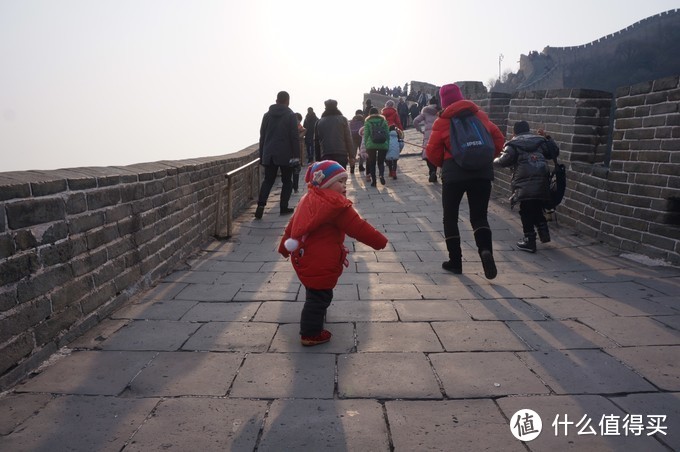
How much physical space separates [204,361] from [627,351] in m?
2.54

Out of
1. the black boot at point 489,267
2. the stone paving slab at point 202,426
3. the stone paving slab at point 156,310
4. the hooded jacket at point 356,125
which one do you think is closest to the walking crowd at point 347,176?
the black boot at point 489,267

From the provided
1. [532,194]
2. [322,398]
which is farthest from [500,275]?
[322,398]

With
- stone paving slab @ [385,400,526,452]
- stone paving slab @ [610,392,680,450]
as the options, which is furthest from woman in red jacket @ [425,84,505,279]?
stone paving slab @ [385,400,526,452]

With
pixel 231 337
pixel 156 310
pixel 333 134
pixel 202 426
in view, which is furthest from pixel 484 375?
pixel 333 134

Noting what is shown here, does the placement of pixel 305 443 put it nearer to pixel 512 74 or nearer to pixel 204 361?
pixel 204 361

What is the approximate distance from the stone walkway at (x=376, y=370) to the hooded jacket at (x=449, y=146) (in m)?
1.02

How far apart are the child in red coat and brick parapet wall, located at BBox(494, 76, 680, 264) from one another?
3.64 meters

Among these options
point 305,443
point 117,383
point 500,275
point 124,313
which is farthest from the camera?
point 500,275

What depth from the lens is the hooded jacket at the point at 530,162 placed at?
586cm

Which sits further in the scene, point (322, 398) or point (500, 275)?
point (500, 275)

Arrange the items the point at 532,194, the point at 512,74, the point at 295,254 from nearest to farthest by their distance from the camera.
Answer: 1. the point at 295,254
2. the point at 532,194
3. the point at 512,74

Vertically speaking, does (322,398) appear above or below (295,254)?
below

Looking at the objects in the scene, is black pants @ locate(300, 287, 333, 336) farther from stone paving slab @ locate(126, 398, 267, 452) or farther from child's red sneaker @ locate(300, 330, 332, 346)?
stone paving slab @ locate(126, 398, 267, 452)

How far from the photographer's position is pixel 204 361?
295 centimetres
